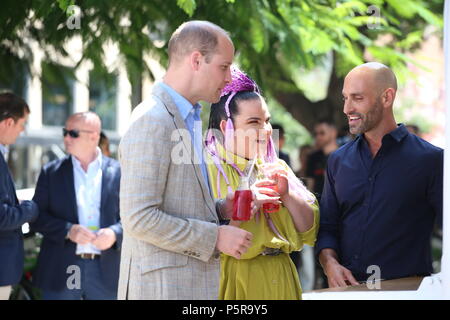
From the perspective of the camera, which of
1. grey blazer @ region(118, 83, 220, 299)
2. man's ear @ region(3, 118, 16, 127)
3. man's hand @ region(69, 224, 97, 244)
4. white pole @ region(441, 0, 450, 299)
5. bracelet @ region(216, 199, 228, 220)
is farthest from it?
man's hand @ region(69, 224, 97, 244)

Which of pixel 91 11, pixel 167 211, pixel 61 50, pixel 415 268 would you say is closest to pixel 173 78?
pixel 167 211

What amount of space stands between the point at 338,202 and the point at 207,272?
1104 mm

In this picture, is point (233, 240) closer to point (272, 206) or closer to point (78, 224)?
point (272, 206)

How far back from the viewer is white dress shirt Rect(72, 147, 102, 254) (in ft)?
18.9

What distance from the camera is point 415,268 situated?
359 centimetres

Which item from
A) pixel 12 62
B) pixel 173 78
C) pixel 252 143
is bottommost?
pixel 252 143

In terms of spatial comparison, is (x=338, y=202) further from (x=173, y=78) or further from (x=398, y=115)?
(x=398, y=115)

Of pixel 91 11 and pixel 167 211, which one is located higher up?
pixel 91 11

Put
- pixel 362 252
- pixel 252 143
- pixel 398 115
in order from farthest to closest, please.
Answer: pixel 398 115 < pixel 362 252 < pixel 252 143

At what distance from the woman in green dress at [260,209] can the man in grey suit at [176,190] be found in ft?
1.46

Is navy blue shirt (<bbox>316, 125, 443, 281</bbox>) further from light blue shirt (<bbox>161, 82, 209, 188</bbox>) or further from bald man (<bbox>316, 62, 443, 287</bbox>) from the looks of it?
light blue shirt (<bbox>161, 82, 209, 188</bbox>)

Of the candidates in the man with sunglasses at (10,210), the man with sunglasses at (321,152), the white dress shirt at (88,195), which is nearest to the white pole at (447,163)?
the man with sunglasses at (10,210)

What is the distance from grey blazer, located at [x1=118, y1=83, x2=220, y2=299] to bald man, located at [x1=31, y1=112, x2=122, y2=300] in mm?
2817

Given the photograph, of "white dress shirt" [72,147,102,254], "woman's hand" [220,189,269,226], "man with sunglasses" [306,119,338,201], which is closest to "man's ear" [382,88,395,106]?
"woman's hand" [220,189,269,226]
